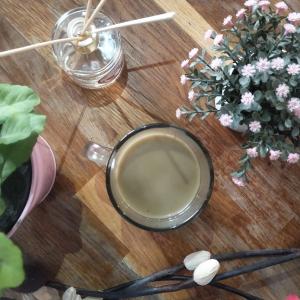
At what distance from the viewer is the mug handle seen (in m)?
0.76

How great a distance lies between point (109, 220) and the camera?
0.77 metres

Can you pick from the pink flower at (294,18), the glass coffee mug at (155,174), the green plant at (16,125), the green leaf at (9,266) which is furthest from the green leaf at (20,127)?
the pink flower at (294,18)

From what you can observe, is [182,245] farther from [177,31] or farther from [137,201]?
[177,31]

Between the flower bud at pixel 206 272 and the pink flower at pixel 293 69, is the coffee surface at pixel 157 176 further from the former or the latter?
the pink flower at pixel 293 69

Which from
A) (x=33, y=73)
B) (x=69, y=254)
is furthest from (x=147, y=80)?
(x=69, y=254)

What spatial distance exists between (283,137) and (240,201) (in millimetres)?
165

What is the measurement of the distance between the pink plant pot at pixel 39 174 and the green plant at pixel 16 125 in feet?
0.31

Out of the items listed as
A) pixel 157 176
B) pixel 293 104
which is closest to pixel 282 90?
pixel 293 104

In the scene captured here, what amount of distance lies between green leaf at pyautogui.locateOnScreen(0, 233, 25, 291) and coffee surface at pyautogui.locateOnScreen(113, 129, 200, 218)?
306mm

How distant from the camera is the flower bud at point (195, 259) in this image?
736 millimetres

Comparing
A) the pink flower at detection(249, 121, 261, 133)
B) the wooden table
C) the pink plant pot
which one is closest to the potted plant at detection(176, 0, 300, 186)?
the pink flower at detection(249, 121, 261, 133)

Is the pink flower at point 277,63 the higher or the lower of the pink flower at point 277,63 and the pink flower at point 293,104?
the higher

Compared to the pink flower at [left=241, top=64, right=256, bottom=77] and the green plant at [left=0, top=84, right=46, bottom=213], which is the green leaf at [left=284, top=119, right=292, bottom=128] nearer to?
the pink flower at [left=241, top=64, right=256, bottom=77]

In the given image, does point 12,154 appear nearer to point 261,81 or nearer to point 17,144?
point 17,144
